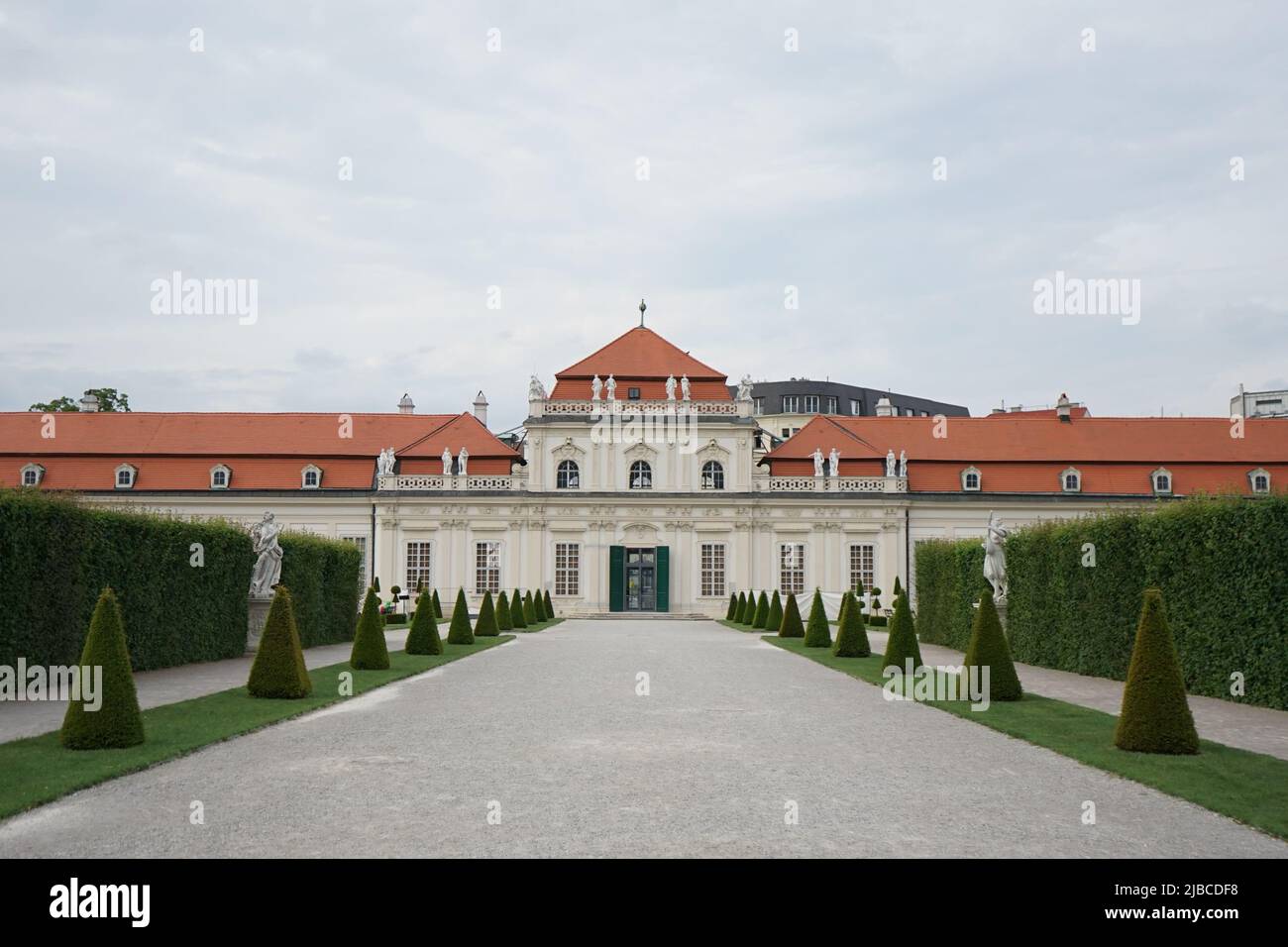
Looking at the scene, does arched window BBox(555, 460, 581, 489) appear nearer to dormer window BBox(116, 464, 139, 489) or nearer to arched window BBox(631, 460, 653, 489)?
arched window BBox(631, 460, 653, 489)

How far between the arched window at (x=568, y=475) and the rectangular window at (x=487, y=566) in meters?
3.81

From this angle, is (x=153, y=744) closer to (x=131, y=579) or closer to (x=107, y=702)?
(x=107, y=702)

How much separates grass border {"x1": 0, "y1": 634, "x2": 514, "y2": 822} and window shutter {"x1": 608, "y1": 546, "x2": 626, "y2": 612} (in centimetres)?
3035

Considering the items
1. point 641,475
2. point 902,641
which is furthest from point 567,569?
point 902,641

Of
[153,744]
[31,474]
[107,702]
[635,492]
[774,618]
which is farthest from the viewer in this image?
[635,492]

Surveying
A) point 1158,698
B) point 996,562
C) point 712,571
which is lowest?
point 1158,698

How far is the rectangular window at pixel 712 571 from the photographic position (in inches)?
1905

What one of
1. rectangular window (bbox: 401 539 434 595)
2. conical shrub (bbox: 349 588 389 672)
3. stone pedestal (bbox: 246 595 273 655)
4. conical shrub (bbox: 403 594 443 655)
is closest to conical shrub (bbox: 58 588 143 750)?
conical shrub (bbox: 349 588 389 672)

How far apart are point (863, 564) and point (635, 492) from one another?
10409 millimetres

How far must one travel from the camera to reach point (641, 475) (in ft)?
160

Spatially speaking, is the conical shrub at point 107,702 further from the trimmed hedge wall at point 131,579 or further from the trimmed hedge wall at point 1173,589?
the trimmed hedge wall at point 1173,589

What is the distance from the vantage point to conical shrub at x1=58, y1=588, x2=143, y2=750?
10.3 metres

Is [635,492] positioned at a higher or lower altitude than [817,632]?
higher
